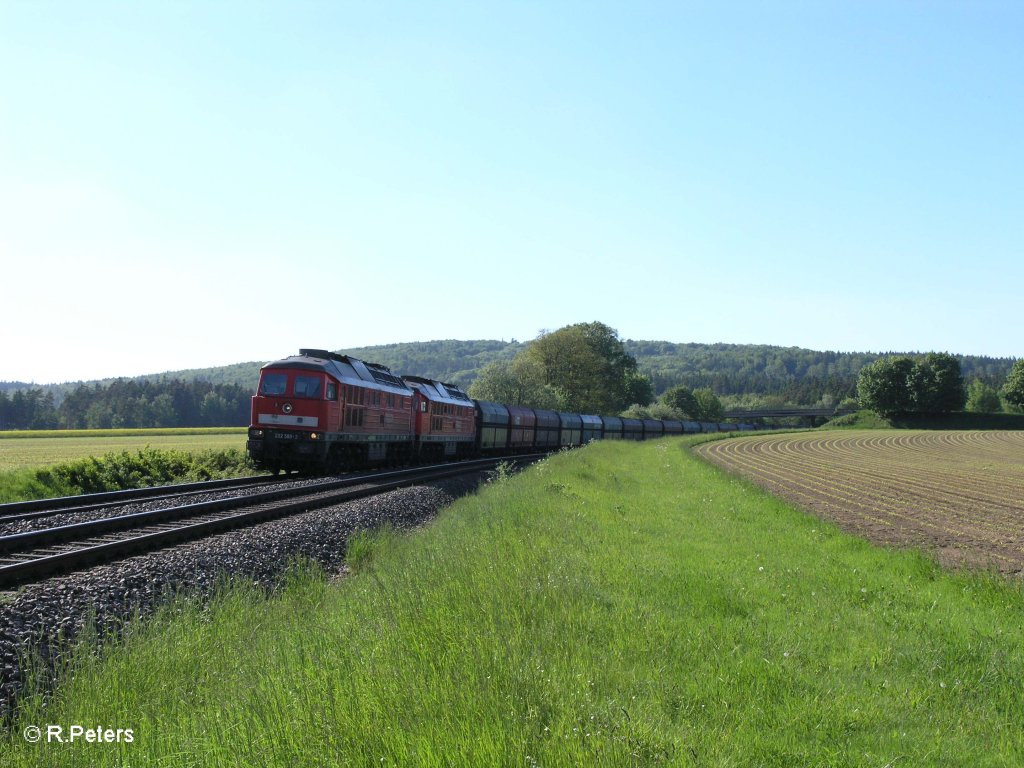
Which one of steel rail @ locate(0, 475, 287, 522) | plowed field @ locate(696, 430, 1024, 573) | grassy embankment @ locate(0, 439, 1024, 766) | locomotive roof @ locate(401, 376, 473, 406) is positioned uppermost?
locomotive roof @ locate(401, 376, 473, 406)

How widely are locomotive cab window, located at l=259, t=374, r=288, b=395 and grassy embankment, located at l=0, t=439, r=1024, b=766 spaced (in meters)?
15.5

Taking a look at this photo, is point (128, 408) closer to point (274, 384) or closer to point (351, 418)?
point (351, 418)

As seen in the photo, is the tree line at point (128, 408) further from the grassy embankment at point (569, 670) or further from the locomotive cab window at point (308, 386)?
the grassy embankment at point (569, 670)

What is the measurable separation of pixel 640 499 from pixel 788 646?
522 inches

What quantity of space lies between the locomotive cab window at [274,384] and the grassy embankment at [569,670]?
611 inches

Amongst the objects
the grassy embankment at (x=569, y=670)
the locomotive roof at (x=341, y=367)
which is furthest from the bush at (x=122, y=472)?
the grassy embankment at (x=569, y=670)

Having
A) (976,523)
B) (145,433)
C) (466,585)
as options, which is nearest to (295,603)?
(466,585)

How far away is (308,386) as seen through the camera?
82.7 feet

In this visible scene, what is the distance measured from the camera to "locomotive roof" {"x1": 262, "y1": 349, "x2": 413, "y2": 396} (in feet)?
83.8

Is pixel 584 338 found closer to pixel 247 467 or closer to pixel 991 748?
pixel 247 467

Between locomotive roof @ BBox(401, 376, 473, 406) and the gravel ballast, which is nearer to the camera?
the gravel ballast

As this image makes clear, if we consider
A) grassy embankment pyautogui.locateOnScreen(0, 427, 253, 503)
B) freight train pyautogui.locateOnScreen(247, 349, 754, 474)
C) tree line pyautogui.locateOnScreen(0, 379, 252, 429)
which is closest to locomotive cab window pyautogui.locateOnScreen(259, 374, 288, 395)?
freight train pyautogui.locateOnScreen(247, 349, 754, 474)


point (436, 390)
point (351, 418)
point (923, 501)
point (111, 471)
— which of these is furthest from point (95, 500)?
point (923, 501)

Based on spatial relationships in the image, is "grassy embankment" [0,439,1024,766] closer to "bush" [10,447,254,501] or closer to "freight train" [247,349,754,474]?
"freight train" [247,349,754,474]
